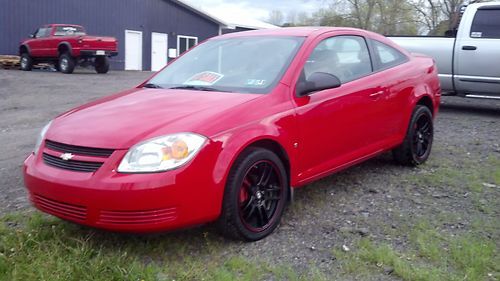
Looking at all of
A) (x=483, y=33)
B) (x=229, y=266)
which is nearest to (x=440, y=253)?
(x=229, y=266)

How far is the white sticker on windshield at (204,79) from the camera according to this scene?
13.6 feet

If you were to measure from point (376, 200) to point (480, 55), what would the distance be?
564cm

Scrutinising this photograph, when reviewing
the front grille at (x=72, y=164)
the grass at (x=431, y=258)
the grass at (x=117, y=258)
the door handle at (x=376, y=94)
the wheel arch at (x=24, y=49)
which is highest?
the door handle at (x=376, y=94)

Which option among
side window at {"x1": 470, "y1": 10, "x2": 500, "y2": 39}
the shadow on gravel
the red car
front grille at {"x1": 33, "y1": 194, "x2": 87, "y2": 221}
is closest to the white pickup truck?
side window at {"x1": 470, "y1": 10, "x2": 500, "y2": 39}

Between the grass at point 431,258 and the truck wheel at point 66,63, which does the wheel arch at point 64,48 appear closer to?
the truck wheel at point 66,63

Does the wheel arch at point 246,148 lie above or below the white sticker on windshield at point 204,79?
below

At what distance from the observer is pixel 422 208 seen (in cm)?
421

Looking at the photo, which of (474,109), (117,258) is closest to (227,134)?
(117,258)

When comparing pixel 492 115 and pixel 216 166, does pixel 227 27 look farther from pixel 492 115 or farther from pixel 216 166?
pixel 216 166

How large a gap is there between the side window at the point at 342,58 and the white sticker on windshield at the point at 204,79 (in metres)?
0.74

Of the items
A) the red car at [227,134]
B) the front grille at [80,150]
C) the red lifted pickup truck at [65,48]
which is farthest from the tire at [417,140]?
the red lifted pickup truck at [65,48]

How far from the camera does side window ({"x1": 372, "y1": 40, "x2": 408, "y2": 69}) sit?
5.15 metres

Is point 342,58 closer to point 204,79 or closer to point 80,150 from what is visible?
point 204,79

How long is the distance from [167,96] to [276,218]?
1.24 meters
